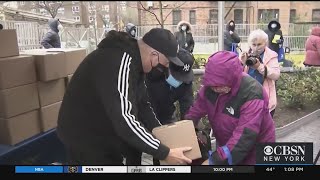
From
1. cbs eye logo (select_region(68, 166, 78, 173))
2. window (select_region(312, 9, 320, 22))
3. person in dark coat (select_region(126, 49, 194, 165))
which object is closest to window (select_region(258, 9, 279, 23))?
window (select_region(312, 9, 320, 22))

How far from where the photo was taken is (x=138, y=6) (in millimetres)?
1149

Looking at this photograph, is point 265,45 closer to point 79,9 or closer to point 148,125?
point 148,125

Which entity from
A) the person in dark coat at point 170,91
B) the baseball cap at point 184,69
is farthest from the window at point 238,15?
the person in dark coat at point 170,91

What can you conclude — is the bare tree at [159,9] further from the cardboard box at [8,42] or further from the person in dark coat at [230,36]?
the cardboard box at [8,42]

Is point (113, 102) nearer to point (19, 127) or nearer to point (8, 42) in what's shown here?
point (8, 42)

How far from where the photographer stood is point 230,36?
135cm

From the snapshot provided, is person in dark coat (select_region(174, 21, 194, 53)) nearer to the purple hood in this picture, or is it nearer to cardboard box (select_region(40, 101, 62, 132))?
the purple hood

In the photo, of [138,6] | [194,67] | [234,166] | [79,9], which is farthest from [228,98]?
[79,9]

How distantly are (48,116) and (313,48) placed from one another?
3.93 ft

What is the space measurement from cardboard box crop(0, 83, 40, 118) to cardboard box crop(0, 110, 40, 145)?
24mm

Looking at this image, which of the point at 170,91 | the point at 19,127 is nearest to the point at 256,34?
the point at 170,91

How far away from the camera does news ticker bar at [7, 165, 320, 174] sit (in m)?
1.20

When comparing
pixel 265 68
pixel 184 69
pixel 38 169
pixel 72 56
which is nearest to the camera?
pixel 38 169

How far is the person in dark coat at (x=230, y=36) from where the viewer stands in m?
1.25
